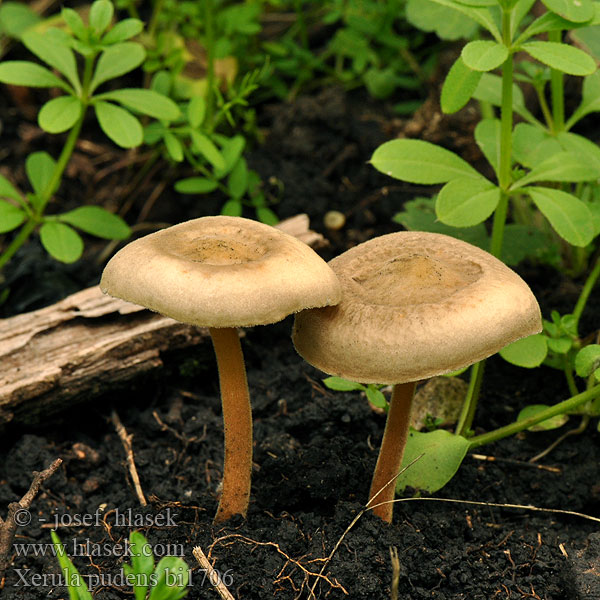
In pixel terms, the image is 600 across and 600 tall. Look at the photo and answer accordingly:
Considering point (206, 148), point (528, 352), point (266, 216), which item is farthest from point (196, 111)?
point (528, 352)

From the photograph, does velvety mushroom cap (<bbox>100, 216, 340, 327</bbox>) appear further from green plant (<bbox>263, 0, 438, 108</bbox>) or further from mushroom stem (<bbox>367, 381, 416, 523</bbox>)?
green plant (<bbox>263, 0, 438, 108</bbox>)

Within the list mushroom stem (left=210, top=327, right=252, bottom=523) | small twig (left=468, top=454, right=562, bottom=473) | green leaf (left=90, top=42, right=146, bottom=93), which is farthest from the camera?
green leaf (left=90, top=42, right=146, bottom=93)

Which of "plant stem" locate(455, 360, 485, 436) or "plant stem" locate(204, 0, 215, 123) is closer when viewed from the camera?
"plant stem" locate(455, 360, 485, 436)

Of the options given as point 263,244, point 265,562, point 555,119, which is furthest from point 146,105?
point 265,562

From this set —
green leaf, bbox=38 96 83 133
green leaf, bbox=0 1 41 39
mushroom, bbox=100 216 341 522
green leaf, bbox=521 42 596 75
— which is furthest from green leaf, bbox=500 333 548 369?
green leaf, bbox=0 1 41 39

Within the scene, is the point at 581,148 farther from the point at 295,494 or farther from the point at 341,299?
the point at 295,494

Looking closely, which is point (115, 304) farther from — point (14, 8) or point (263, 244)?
point (14, 8)
